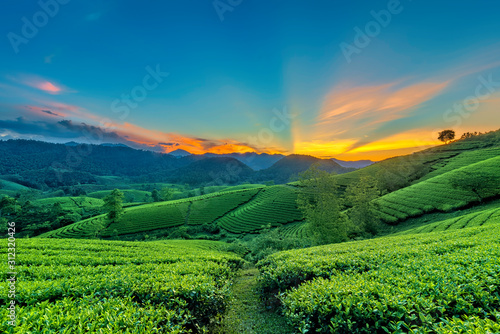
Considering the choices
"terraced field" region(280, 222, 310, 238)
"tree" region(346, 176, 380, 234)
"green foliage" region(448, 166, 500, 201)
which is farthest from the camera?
"terraced field" region(280, 222, 310, 238)

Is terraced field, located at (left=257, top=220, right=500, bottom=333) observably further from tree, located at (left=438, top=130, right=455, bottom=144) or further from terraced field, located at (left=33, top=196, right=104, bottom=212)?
tree, located at (left=438, top=130, right=455, bottom=144)

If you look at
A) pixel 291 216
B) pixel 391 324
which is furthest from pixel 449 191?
pixel 391 324

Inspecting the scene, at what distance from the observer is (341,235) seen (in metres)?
28.2

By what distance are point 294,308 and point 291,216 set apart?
53.3 meters

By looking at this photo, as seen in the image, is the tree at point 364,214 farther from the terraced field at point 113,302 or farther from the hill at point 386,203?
the terraced field at point 113,302

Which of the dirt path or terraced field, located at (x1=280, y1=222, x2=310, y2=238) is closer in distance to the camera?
the dirt path

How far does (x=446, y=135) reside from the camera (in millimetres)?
98000

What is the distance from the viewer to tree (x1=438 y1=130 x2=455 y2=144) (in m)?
97.5

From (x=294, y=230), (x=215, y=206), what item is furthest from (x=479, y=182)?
(x=215, y=206)

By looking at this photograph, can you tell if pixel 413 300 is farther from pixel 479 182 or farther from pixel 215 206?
pixel 215 206

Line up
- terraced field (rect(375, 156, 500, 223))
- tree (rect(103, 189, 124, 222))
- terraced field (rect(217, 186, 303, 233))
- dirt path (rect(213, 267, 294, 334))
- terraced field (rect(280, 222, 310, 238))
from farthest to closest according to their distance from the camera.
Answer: tree (rect(103, 189, 124, 222)) < terraced field (rect(217, 186, 303, 233)) < terraced field (rect(280, 222, 310, 238)) < terraced field (rect(375, 156, 500, 223)) < dirt path (rect(213, 267, 294, 334))

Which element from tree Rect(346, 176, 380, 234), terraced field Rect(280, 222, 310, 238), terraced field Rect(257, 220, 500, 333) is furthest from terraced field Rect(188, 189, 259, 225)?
terraced field Rect(257, 220, 500, 333)

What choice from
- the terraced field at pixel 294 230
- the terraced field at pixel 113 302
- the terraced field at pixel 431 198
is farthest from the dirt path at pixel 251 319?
the terraced field at pixel 431 198

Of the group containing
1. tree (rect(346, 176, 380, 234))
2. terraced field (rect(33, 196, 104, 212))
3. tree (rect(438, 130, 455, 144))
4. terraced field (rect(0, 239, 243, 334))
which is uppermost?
tree (rect(438, 130, 455, 144))
